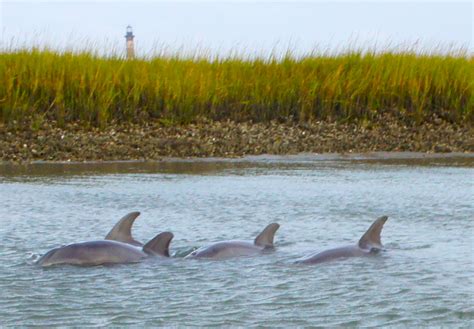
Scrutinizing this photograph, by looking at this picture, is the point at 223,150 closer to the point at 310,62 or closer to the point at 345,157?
the point at 345,157

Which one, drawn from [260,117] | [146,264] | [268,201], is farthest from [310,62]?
[146,264]

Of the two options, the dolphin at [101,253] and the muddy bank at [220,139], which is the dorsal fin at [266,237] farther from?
the muddy bank at [220,139]

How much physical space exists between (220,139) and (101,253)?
9898 millimetres

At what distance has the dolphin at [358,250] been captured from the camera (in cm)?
681

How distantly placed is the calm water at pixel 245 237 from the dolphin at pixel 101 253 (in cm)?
10

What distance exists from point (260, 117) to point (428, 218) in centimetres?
912

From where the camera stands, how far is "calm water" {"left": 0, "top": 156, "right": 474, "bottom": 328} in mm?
5516

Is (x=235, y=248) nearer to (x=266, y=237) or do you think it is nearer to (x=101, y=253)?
(x=266, y=237)

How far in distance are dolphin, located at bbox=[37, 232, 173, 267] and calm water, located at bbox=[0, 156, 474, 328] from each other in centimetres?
10

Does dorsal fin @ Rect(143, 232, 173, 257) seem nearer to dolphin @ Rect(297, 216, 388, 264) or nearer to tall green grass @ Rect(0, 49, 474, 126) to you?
dolphin @ Rect(297, 216, 388, 264)

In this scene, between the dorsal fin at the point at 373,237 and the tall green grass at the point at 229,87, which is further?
the tall green grass at the point at 229,87

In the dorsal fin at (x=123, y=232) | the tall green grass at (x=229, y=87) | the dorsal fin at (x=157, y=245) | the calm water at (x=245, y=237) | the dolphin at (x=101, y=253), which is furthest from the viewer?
the tall green grass at (x=229, y=87)

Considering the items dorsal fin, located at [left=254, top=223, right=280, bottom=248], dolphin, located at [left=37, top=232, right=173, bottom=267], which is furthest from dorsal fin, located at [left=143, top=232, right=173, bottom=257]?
dorsal fin, located at [left=254, top=223, right=280, bottom=248]

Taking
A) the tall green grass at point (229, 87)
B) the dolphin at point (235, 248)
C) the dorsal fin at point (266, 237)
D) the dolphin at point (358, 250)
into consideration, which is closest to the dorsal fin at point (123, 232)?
the dolphin at point (235, 248)
